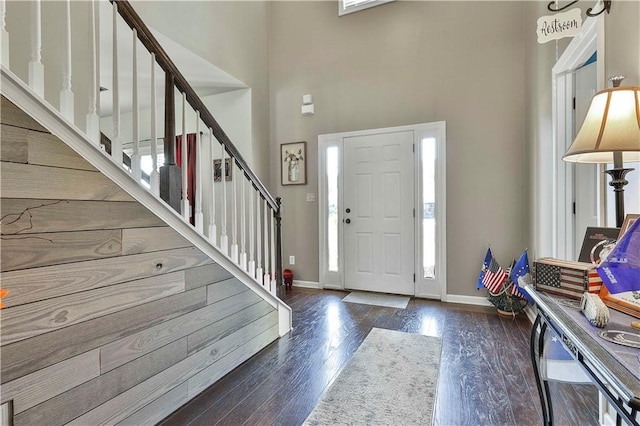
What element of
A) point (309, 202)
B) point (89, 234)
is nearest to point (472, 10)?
point (309, 202)

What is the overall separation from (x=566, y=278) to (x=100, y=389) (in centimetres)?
185

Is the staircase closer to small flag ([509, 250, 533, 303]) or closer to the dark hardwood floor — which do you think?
the dark hardwood floor

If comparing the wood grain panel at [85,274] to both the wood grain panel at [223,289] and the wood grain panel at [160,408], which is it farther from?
the wood grain panel at [160,408]

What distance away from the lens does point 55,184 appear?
116 cm

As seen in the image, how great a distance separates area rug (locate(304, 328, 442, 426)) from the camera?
160 centimetres

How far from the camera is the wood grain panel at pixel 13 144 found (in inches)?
40.4

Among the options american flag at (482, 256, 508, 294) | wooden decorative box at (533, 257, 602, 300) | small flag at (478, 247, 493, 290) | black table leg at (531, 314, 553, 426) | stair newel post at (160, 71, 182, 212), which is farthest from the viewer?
small flag at (478, 247, 493, 290)

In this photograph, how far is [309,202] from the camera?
13.9ft

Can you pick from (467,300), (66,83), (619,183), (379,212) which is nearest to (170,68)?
(66,83)

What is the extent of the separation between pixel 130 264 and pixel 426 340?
2.18 metres

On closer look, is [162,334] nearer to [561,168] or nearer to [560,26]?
[560,26]

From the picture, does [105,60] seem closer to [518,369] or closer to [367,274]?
[367,274]

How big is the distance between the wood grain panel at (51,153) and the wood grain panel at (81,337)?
62cm

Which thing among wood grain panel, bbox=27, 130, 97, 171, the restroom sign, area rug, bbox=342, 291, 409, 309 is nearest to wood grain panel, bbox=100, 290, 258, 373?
wood grain panel, bbox=27, 130, 97, 171
